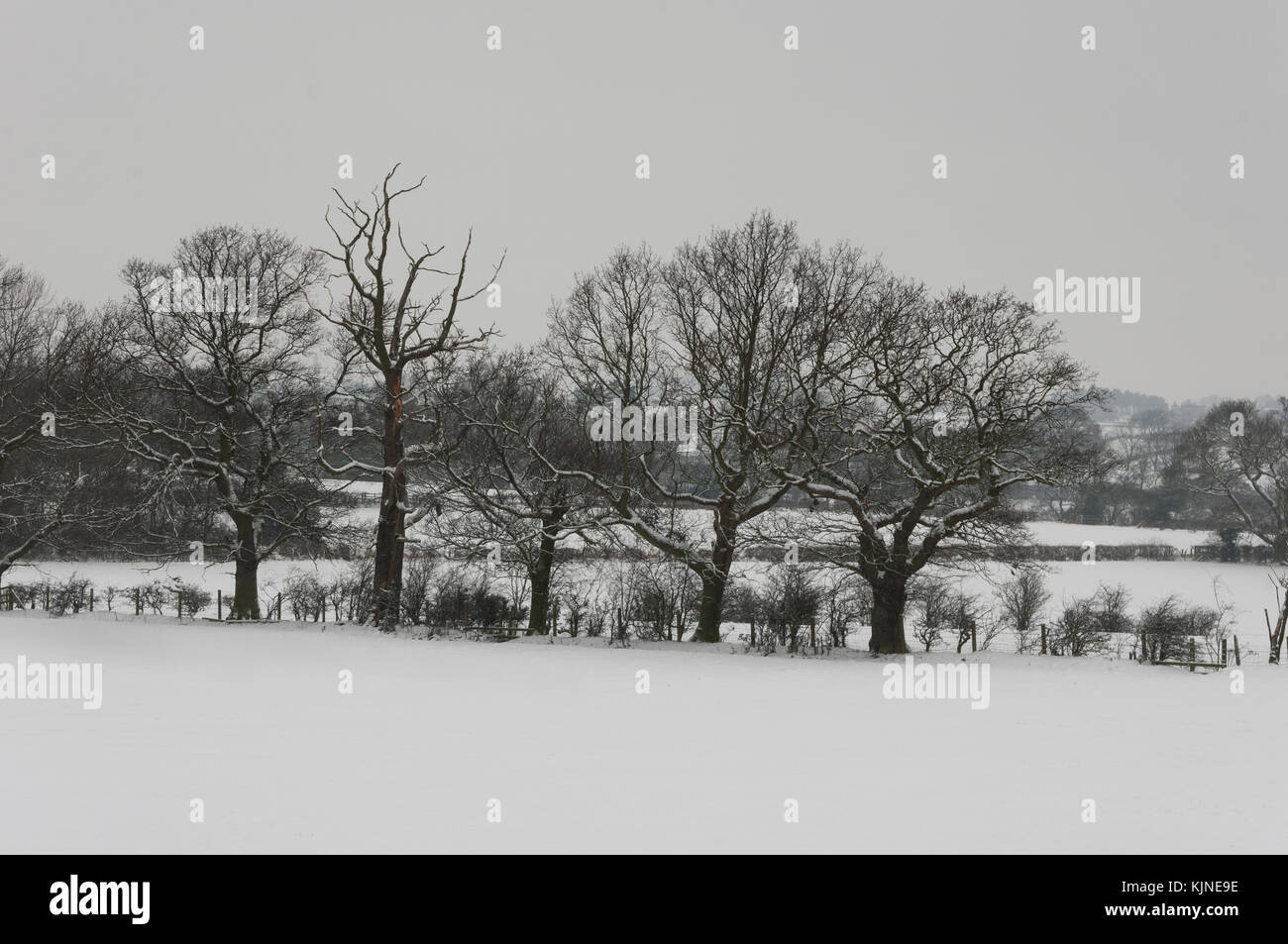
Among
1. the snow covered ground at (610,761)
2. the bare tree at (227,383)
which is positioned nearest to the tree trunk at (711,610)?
the snow covered ground at (610,761)

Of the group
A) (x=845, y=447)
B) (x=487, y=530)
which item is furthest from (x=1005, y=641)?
(x=487, y=530)

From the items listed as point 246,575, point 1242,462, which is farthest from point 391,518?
point 1242,462

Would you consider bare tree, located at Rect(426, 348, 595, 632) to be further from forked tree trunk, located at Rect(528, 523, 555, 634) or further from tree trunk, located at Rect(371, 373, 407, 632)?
tree trunk, located at Rect(371, 373, 407, 632)

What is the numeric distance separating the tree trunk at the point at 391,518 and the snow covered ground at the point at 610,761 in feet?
16.9

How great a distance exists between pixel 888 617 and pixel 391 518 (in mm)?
14741

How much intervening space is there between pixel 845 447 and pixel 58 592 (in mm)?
24938

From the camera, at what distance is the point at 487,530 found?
91.4ft

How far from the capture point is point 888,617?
26484 millimetres

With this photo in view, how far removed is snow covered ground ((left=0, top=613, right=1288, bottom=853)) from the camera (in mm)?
9469

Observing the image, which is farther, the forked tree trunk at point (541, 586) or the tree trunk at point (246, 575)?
the tree trunk at point (246, 575)

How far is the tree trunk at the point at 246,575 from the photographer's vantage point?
2972 centimetres

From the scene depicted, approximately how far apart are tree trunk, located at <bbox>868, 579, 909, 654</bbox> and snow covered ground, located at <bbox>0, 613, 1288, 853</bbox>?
15.8 ft

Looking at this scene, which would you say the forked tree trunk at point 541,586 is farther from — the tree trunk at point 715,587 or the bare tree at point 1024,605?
the bare tree at point 1024,605
